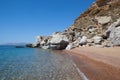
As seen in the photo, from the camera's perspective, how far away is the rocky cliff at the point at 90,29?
44688 mm

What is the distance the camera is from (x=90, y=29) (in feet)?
190

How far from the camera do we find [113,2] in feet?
242

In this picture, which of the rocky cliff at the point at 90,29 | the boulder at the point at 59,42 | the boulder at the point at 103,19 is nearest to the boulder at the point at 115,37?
the rocky cliff at the point at 90,29

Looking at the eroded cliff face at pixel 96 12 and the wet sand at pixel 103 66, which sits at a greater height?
the eroded cliff face at pixel 96 12

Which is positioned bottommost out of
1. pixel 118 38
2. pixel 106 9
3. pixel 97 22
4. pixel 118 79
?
pixel 118 79

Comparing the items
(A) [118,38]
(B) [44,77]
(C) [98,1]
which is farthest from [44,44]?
(B) [44,77]

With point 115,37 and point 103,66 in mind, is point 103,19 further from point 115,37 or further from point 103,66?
point 103,66

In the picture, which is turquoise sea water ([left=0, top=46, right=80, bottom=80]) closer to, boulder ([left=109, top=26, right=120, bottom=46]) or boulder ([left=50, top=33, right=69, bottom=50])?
boulder ([left=109, top=26, right=120, bottom=46])

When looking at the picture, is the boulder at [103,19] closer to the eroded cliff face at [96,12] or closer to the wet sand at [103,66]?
the eroded cliff face at [96,12]

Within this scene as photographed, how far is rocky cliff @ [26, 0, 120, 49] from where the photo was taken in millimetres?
44688

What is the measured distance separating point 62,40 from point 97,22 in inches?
685

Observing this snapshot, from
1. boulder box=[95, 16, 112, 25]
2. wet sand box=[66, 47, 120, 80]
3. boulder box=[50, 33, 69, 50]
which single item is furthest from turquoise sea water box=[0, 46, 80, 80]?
boulder box=[95, 16, 112, 25]

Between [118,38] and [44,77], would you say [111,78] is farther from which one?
[118,38]

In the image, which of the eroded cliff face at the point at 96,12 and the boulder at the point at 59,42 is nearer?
the boulder at the point at 59,42
